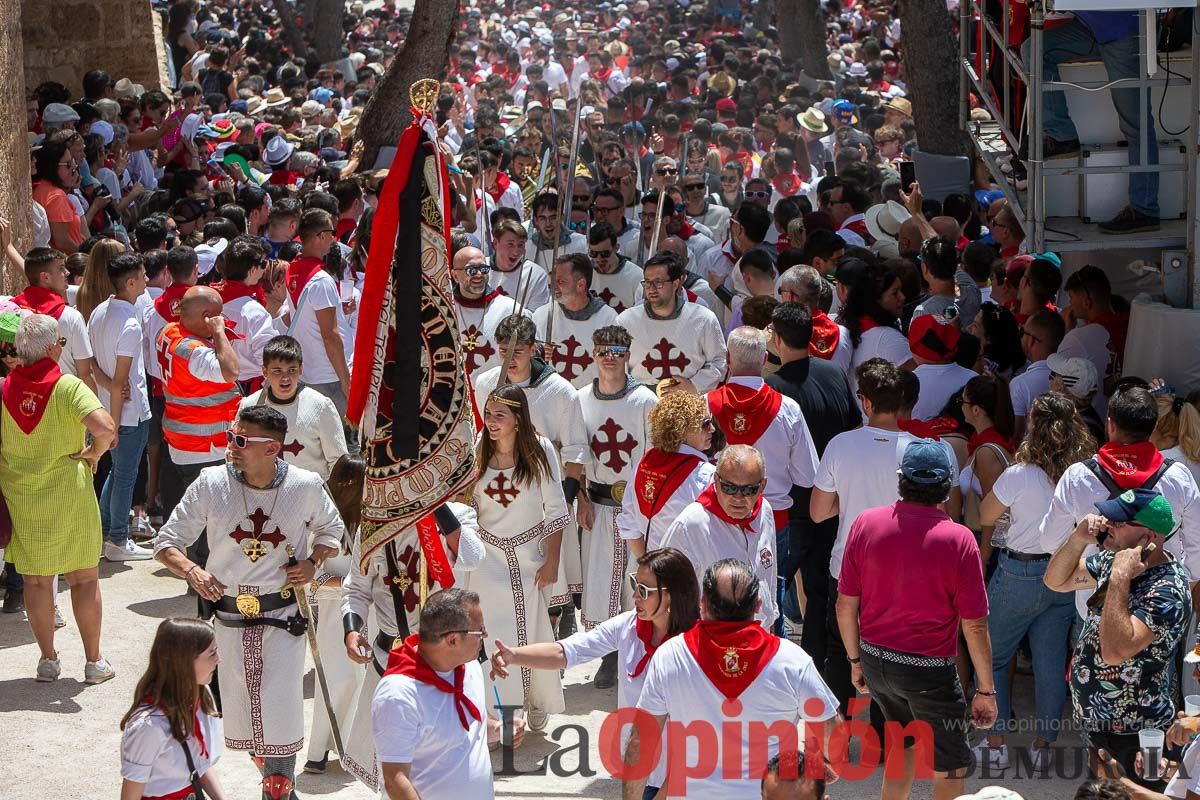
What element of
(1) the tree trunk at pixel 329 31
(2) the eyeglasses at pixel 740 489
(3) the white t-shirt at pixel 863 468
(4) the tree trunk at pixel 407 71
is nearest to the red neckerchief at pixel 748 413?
(3) the white t-shirt at pixel 863 468

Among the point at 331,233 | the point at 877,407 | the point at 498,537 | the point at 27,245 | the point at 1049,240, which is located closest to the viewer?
the point at 877,407

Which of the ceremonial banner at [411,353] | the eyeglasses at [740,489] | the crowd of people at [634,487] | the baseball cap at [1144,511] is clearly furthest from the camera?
the eyeglasses at [740,489]

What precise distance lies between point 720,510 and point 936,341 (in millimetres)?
2271

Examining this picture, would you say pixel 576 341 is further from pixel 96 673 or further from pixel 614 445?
pixel 96 673

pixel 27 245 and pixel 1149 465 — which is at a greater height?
pixel 27 245

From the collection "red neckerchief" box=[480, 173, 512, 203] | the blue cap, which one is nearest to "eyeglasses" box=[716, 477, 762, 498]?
the blue cap

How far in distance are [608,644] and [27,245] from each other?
729cm

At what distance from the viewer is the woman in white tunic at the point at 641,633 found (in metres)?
5.45

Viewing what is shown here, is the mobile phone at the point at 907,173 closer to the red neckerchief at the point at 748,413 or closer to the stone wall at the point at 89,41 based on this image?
the red neckerchief at the point at 748,413

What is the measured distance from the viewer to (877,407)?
271 inches

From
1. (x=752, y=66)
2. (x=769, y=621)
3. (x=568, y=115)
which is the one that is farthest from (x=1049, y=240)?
(x=752, y=66)

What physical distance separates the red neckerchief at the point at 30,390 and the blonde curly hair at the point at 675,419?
10.3 ft

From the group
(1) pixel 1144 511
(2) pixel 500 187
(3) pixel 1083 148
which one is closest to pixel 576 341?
(3) pixel 1083 148

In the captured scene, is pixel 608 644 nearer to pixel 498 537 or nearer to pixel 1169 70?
pixel 498 537
